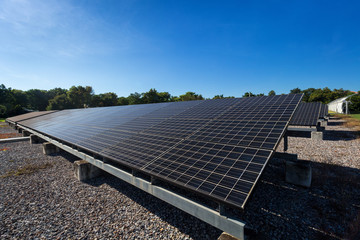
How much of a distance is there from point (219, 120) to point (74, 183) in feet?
27.1

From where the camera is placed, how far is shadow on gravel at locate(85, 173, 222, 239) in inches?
189

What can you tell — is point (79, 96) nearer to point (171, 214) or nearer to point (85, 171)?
point (85, 171)

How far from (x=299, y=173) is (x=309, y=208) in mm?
1799

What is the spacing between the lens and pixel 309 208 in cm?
557

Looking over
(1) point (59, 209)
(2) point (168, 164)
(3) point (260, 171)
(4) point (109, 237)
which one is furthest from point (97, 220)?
(3) point (260, 171)

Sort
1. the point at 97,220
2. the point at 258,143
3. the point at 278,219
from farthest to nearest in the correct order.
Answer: the point at 97,220
the point at 278,219
the point at 258,143

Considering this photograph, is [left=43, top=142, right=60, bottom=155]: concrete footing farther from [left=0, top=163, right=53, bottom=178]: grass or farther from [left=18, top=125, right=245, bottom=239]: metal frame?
[left=18, top=125, right=245, bottom=239]: metal frame

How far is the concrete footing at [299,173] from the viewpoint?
269 inches

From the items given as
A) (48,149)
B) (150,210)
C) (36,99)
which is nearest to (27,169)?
(48,149)

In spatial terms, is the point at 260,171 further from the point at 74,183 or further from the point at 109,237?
the point at 74,183

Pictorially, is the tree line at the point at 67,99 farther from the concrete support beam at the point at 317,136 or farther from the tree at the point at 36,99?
the concrete support beam at the point at 317,136

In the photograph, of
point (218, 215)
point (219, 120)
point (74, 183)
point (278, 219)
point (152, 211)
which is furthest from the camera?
point (74, 183)

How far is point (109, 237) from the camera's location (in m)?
4.75

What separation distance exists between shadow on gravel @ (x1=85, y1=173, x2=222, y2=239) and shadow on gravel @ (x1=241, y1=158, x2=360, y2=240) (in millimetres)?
1457
